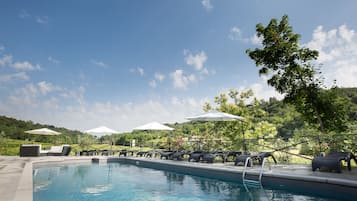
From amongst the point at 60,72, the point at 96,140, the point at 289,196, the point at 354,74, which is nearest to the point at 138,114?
the point at 96,140

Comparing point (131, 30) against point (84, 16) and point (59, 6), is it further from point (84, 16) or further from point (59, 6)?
point (59, 6)

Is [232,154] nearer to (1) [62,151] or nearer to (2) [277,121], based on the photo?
(2) [277,121]

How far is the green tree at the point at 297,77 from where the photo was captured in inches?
314

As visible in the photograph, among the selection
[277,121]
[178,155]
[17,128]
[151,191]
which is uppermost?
[17,128]

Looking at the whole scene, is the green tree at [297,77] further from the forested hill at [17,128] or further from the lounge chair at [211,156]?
the forested hill at [17,128]

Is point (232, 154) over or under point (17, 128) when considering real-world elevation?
under

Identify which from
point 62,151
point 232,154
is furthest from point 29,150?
point 232,154

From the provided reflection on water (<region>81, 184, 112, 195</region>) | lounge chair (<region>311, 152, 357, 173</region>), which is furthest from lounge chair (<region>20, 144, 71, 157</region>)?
lounge chair (<region>311, 152, 357, 173</region>)

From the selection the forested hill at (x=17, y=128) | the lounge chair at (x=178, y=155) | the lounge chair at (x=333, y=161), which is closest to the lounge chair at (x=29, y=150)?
the forested hill at (x=17, y=128)

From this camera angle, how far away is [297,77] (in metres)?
8.40

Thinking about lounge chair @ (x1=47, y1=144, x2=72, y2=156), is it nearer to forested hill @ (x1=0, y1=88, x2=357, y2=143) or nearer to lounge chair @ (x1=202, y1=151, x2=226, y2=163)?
forested hill @ (x1=0, y1=88, x2=357, y2=143)

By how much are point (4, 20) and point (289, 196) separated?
18211mm

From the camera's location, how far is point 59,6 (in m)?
13.2

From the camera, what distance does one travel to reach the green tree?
7.97 meters
